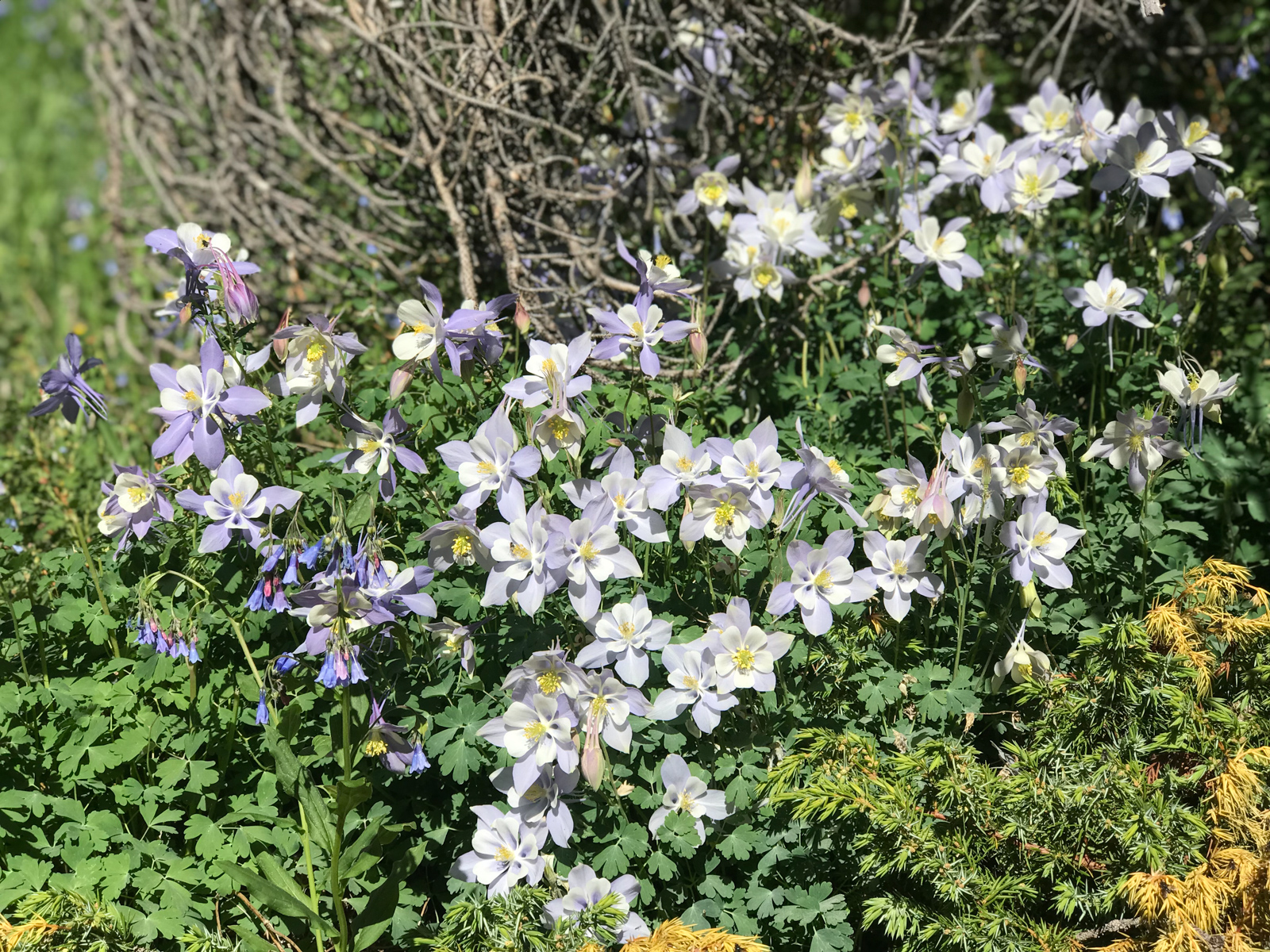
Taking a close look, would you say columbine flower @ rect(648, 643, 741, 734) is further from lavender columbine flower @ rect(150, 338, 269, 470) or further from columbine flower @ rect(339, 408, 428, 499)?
lavender columbine flower @ rect(150, 338, 269, 470)

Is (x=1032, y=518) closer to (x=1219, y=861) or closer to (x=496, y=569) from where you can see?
(x=1219, y=861)

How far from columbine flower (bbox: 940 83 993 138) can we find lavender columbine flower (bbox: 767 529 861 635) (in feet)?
5.42

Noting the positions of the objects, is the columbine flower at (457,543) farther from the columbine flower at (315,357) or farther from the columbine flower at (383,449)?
the columbine flower at (315,357)

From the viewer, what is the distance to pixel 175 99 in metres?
4.82

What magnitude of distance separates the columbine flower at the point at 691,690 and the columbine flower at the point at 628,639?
0.12ft

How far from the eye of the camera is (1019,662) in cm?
198

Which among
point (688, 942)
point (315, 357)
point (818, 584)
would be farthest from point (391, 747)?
point (818, 584)

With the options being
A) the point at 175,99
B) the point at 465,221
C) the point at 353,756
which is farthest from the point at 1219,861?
the point at 175,99

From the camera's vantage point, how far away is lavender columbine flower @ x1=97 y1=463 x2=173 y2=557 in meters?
2.03

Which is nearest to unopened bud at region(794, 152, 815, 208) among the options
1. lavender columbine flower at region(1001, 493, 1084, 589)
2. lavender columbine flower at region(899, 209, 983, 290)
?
lavender columbine flower at region(899, 209, 983, 290)

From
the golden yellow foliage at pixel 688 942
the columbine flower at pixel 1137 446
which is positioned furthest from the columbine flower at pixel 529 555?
the columbine flower at pixel 1137 446

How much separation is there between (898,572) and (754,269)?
1.09 meters

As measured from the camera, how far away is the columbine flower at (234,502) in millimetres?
1908

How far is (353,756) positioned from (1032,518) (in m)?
1.37
